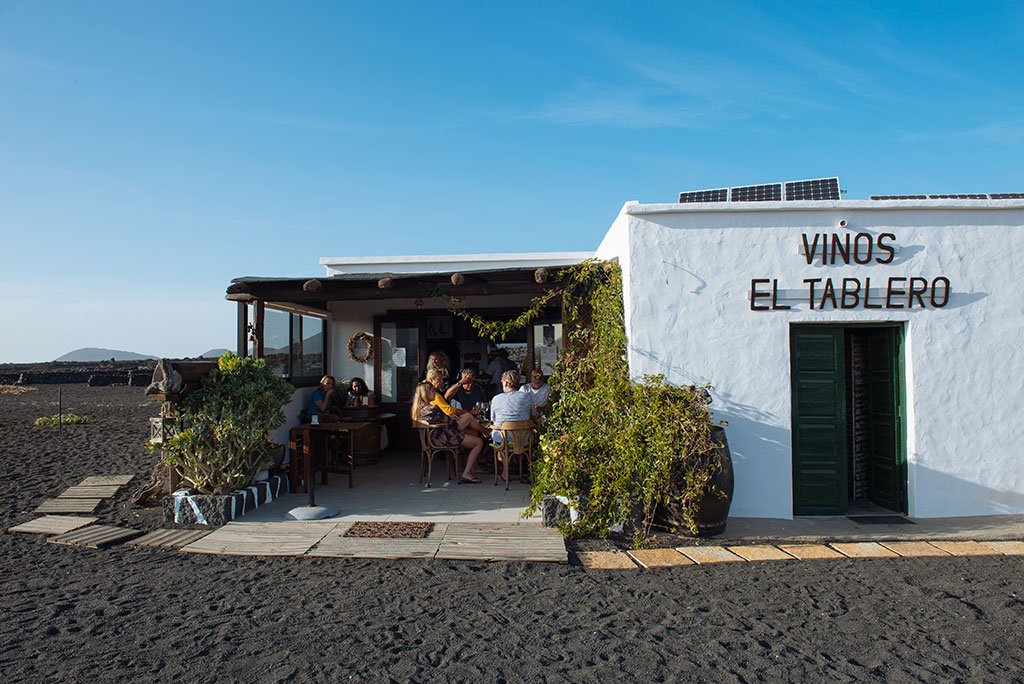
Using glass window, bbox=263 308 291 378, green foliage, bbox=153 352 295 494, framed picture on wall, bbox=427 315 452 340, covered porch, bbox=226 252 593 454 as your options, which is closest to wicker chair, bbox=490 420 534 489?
covered porch, bbox=226 252 593 454

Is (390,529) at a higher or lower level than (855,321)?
Result: lower

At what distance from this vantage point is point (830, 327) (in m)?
5.59

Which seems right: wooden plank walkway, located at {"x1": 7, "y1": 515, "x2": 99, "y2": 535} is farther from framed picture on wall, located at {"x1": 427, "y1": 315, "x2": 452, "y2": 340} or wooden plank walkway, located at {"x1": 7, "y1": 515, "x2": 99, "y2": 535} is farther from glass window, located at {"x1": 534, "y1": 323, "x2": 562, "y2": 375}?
glass window, located at {"x1": 534, "y1": 323, "x2": 562, "y2": 375}

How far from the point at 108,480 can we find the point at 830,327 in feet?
26.3

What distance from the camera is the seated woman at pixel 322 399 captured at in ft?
24.6

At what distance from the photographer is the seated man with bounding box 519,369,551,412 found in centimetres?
687

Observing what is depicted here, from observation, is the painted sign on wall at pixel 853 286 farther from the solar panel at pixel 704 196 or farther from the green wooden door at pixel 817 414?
the solar panel at pixel 704 196

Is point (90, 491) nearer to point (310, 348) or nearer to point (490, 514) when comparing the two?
point (310, 348)

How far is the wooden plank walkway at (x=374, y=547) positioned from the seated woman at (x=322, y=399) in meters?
2.67

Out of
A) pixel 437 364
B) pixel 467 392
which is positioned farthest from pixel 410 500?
pixel 437 364

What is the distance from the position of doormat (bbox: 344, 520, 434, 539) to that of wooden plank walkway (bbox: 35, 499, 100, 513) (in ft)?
9.79

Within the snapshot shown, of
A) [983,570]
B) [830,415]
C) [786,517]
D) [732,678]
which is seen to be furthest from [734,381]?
[732,678]

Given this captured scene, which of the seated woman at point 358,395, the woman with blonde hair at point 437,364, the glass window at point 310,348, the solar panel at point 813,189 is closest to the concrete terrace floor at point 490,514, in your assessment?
the woman with blonde hair at point 437,364

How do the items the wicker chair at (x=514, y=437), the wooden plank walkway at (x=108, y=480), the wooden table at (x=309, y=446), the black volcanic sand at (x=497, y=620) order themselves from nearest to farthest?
the black volcanic sand at (x=497, y=620), the wooden table at (x=309, y=446), the wicker chair at (x=514, y=437), the wooden plank walkway at (x=108, y=480)
